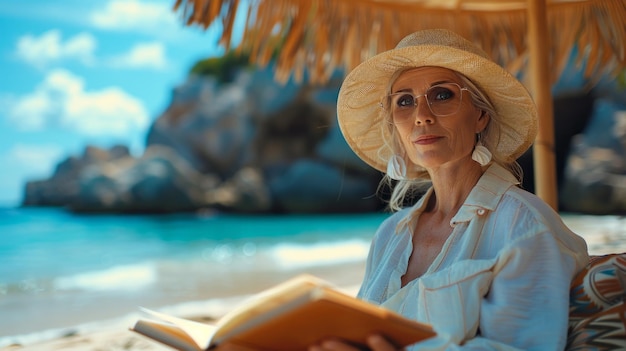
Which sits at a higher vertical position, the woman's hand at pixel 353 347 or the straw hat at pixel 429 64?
the straw hat at pixel 429 64

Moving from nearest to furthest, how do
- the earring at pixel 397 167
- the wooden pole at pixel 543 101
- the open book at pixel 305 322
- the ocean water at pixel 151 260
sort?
the open book at pixel 305 322
the earring at pixel 397 167
the wooden pole at pixel 543 101
the ocean water at pixel 151 260

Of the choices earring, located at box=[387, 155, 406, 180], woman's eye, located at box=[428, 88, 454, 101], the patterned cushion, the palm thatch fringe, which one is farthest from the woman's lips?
the palm thatch fringe

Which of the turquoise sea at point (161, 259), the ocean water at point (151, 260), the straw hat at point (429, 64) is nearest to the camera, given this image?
the straw hat at point (429, 64)

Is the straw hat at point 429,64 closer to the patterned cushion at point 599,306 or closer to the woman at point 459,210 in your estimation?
the woman at point 459,210

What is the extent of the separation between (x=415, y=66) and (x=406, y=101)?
10 centimetres

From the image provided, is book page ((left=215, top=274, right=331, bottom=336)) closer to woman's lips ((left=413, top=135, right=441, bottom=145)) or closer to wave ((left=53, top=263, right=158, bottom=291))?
woman's lips ((left=413, top=135, right=441, bottom=145))

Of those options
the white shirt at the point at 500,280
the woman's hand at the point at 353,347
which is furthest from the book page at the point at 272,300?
the white shirt at the point at 500,280

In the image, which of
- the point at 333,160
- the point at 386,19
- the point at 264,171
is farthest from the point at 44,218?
the point at 386,19

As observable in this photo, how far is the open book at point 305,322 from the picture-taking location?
2.94 ft

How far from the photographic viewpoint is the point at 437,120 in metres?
1.58

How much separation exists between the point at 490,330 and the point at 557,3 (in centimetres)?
196

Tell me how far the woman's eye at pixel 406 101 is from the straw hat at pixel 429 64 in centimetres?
9

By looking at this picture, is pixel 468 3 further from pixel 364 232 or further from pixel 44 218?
pixel 44 218

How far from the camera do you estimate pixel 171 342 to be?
1102mm
